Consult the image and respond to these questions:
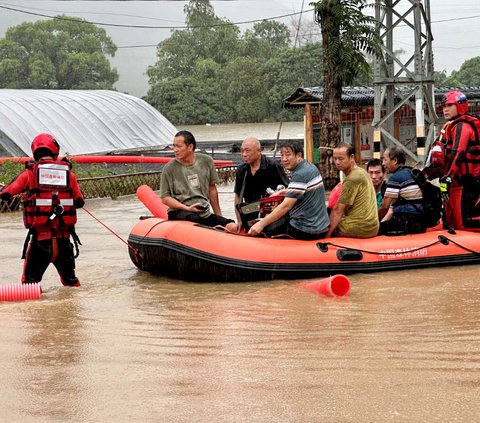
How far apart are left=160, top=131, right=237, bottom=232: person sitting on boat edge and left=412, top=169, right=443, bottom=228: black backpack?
2.11 metres

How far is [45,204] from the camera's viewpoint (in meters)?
8.77

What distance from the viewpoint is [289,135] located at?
51781 mm

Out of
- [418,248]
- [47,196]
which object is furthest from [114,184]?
[47,196]

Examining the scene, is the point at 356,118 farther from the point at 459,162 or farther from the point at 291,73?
the point at 291,73

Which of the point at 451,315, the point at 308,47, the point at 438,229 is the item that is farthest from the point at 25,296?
the point at 308,47

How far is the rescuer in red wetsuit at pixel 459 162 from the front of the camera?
1025 cm

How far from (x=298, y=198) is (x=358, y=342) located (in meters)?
3.16

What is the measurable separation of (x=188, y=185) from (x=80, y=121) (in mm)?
25785

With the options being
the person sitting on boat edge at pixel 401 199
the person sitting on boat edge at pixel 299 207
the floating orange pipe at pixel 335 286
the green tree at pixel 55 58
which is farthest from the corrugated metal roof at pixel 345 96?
the green tree at pixel 55 58

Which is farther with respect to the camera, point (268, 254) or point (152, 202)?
point (152, 202)

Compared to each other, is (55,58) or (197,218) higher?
(55,58)

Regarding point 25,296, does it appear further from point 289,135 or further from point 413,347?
point 289,135

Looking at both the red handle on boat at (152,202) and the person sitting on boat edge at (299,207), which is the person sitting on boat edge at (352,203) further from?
the red handle on boat at (152,202)

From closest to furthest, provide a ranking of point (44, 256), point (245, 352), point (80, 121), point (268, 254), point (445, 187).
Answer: point (245, 352), point (44, 256), point (268, 254), point (445, 187), point (80, 121)
